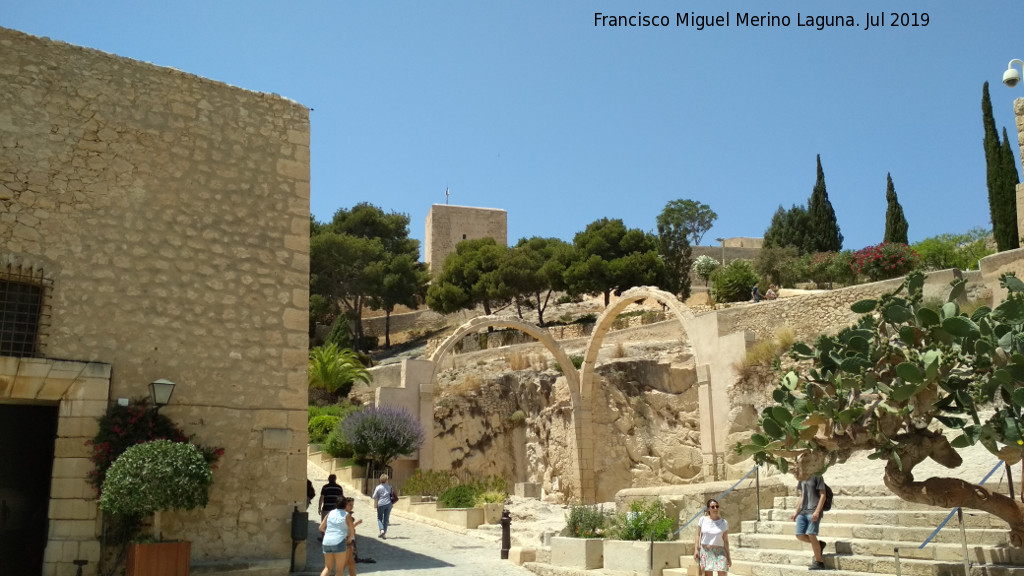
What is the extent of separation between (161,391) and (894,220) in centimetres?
3798

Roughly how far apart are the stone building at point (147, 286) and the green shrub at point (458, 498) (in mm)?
5617

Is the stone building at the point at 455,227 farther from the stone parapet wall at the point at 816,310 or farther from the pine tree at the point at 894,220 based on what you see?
the stone parapet wall at the point at 816,310

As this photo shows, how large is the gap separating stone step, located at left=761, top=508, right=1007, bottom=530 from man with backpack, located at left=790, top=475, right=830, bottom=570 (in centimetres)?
87

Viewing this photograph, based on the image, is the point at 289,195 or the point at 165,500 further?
the point at 289,195

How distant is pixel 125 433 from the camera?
318 inches

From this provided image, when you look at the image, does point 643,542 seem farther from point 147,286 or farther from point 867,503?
point 147,286

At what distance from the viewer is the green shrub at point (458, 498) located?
565 inches

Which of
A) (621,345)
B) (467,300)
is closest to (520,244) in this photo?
(467,300)

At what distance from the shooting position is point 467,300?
4022cm

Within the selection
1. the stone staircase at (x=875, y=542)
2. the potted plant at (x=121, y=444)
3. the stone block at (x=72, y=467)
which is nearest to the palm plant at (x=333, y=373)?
the potted plant at (x=121, y=444)

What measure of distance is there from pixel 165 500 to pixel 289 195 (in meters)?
3.67

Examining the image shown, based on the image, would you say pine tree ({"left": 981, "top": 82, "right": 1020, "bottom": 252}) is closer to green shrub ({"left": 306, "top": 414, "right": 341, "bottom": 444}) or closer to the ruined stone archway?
the ruined stone archway

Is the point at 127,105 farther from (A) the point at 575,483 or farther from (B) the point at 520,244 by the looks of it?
(B) the point at 520,244

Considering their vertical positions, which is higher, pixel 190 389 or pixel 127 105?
pixel 127 105
